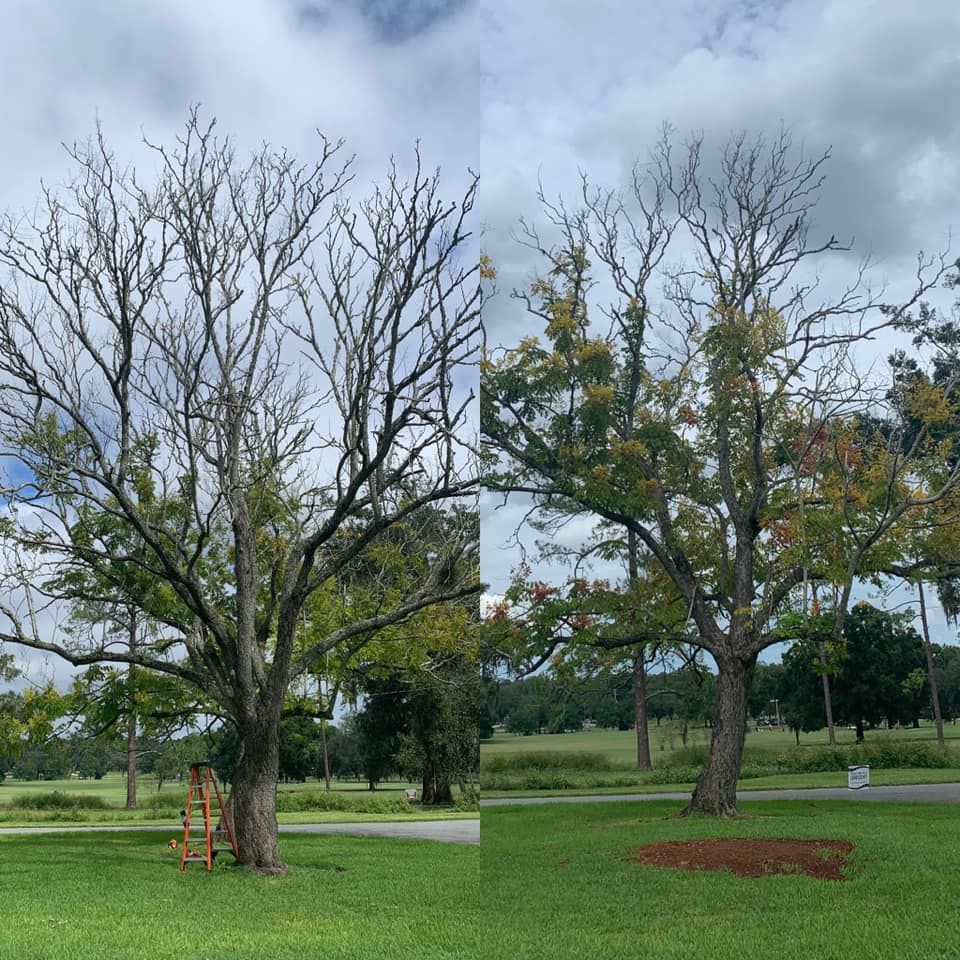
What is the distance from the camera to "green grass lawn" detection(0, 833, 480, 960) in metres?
6.68

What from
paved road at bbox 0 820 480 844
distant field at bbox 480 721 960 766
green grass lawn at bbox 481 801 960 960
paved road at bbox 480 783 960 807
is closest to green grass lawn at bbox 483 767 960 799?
paved road at bbox 480 783 960 807

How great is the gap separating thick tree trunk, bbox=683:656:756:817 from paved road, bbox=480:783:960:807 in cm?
366

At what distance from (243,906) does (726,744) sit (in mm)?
6376

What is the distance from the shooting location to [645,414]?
13523 mm

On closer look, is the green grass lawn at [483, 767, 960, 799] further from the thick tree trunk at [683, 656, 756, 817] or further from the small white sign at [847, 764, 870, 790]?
the thick tree trunk at [683, 656, 756, 817]

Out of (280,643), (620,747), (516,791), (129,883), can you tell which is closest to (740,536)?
(280,643)

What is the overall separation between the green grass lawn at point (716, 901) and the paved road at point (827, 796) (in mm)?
4839

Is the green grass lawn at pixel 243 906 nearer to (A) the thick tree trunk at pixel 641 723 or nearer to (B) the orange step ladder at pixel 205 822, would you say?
(B) the orange step ladder at pixel 205 822

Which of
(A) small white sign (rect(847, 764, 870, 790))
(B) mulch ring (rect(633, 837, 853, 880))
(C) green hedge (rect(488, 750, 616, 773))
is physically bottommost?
(B) mulch ring (rect(633, 837, 853, 880))

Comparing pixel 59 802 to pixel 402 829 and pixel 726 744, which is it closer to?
pixel 402 829

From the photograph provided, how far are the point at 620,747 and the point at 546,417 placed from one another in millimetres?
13629

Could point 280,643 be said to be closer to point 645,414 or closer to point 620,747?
point 645,414

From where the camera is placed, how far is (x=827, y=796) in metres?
16.4

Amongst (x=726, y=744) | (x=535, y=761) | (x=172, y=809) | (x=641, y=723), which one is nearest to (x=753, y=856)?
(x=726, y=744)
